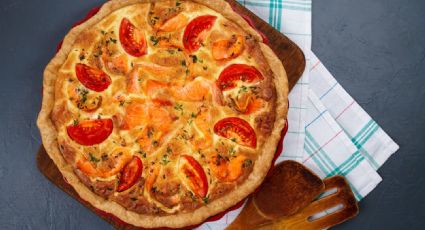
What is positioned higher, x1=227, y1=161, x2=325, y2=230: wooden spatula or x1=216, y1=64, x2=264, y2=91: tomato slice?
x1=216, y1=64, x2=264, y2=91: tomato slice

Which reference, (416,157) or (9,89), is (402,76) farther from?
(9,89)

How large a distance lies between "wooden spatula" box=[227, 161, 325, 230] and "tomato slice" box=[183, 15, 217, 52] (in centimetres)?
135

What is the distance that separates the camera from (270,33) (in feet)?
13.5

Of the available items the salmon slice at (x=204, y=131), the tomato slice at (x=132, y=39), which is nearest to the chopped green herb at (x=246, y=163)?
the salmon slice at (x=204, y=131)

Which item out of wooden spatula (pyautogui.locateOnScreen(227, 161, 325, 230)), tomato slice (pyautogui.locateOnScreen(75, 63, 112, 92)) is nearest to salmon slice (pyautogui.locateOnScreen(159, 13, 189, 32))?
tomato slice (pyautogui.locateOnScreen(75, 63, 112, 92))

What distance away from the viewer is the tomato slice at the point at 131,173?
360cm

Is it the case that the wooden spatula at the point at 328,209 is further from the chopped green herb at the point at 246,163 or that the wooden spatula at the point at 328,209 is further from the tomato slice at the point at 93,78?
the tomato slice at the point at 93,78

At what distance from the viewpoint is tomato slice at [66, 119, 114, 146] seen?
11.8 feet

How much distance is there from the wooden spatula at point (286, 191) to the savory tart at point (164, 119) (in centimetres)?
46

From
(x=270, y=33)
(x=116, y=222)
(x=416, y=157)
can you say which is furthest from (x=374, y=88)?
(x=116, y=222)

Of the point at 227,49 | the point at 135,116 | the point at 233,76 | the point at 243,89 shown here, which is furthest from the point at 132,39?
the point at 243,89

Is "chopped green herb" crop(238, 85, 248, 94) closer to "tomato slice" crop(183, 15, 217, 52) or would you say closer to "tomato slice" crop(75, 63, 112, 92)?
"tomato slice" crop(183, 15, 217, 52)

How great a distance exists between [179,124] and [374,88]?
6.82 feet

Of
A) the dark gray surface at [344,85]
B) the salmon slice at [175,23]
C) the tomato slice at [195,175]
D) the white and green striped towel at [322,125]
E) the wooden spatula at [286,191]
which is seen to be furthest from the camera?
the dark gray surface at [344,85]
